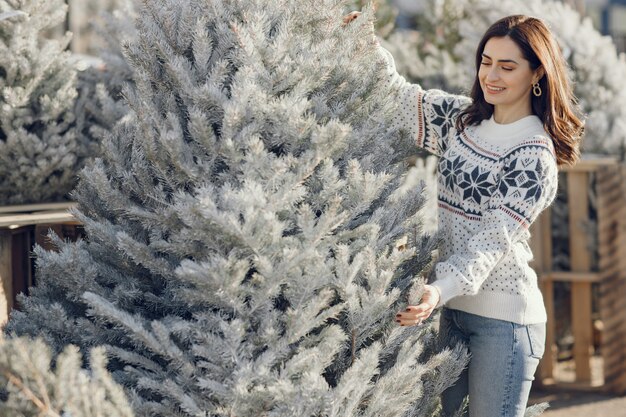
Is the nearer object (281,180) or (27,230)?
(281,180)

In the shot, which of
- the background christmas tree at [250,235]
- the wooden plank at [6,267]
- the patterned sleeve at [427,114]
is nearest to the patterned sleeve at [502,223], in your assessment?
the background christmas tree at [250,235]

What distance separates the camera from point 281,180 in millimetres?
2139

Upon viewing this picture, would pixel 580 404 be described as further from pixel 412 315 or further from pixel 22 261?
pixel 22 261

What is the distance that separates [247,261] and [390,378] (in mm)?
509

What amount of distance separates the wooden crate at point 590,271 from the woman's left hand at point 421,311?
2988 millimetres

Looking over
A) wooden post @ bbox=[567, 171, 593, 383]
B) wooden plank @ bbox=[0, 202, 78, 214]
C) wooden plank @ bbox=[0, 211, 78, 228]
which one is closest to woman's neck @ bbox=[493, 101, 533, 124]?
wooden plank @ bbox=[0, 211, 78, 228]

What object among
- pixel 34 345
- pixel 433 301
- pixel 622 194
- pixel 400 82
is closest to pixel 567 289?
pixel 622 194

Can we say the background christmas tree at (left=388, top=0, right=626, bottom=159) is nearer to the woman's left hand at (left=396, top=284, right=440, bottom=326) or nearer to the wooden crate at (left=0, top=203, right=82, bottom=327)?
the wooden crate at (left=0, top=203, right=82, bottom=327)

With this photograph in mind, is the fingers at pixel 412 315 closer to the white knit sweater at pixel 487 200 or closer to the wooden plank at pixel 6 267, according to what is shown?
the white knit sweater at pixel 487 200

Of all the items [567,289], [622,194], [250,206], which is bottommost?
[567,289]

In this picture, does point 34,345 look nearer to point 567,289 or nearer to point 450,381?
point 450,381

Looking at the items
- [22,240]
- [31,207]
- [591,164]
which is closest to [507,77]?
[22,240]

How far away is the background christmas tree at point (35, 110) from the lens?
3363 mm

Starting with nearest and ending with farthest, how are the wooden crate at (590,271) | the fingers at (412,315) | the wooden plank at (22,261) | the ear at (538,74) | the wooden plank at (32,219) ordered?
the fingers at (412,315), the ear at (538,74), the wooden plank at (32,219), the wooden plank at (22,261), the wooden crate at (590,271)
